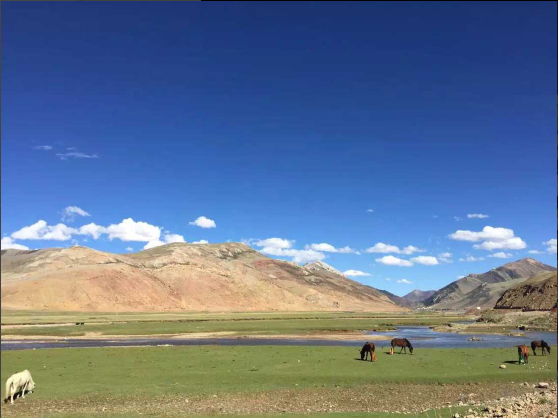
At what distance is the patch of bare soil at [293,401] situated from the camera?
73.1 ft

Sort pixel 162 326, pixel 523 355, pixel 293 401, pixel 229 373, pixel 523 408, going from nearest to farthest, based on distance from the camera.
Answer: pixel 523 408 → pixel 293 401 → pixel 229 373 → pixel 523 355 → pixel 162 326

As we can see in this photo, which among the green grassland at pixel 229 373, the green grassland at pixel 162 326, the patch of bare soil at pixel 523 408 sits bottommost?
the green grassland at pixel 162 326

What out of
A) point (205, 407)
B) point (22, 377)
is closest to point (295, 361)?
point (205, 407)

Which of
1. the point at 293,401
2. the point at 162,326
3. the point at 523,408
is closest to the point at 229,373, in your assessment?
the point at 293,401

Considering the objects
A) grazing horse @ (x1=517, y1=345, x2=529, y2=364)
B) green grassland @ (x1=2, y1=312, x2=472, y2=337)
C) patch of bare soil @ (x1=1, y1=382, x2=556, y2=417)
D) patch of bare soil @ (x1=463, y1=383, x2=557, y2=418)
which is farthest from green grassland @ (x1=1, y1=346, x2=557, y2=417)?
green grassland @ (x1=2, y1=312, x2=472, y2=337)

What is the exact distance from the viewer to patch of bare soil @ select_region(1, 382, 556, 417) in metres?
22.3

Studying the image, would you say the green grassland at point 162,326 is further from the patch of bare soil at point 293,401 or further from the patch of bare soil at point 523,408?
the patch of bare soil at point 523,408

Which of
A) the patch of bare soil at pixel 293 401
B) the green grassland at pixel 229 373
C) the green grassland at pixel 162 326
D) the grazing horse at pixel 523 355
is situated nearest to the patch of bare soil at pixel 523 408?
the patch of bare soil at pixel 293 401

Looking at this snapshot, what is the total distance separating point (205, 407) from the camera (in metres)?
23.2

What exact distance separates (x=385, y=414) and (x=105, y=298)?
539ft

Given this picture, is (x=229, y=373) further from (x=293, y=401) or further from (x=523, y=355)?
(x=523, y=355)

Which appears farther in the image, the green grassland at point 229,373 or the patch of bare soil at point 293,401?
the green grassland at point 229,373

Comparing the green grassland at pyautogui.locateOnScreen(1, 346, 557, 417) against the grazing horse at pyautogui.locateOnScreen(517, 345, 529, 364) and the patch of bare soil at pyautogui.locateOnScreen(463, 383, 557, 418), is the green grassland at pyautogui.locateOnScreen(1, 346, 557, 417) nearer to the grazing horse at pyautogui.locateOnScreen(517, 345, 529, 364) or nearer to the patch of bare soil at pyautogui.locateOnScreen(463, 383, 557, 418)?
the grazing horse at pyautogui.locateOnScreen(517, 345, 529, 364)

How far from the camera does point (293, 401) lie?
81.8 ft
